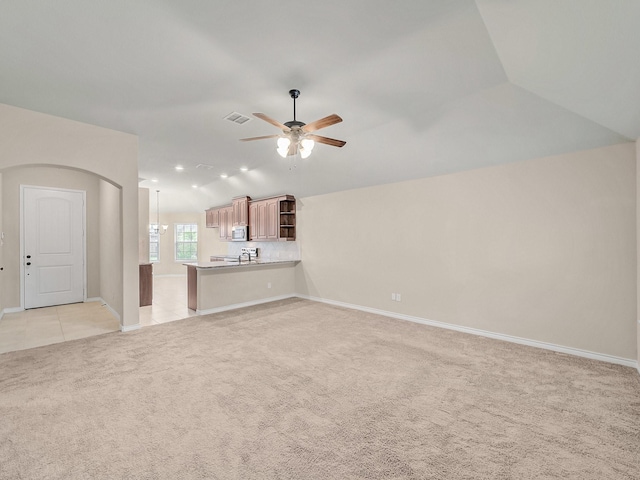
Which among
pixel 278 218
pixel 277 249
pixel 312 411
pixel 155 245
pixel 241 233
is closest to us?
pixel 312 411

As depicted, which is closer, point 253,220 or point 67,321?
point 67,321

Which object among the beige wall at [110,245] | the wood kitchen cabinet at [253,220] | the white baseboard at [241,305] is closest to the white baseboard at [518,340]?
the white baseboard at [241,305]

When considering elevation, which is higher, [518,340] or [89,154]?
[89,154]

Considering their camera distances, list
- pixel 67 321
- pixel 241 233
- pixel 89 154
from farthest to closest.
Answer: pixel 241 233 → pixel 67 321 → pixel 89 154

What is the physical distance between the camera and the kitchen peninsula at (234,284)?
17.8 feet

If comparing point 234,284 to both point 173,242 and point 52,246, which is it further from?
point 173,242

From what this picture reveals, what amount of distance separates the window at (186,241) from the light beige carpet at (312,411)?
24.8 feet

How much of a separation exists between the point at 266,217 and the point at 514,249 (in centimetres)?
542

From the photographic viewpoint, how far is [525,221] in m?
3.91

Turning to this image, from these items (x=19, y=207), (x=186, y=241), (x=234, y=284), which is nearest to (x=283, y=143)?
(x=234, y=284)

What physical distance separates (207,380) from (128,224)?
2.81m

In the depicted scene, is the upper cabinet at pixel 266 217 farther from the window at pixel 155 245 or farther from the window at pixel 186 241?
the window at pixel 155 245

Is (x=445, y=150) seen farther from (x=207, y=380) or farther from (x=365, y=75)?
(x=207, y=380)

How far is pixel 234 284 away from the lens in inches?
231
